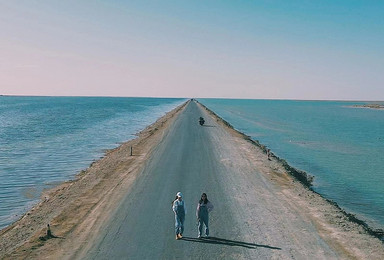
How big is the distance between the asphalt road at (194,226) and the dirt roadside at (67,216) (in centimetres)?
80

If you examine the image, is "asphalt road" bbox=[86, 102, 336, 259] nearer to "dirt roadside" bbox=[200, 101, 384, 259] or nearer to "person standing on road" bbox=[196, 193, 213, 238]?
"dirt roadside" bbox=[200, 101, 384, 259]

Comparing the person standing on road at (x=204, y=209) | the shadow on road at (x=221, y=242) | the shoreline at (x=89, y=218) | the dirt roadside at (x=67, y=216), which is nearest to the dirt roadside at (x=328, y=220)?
the shoreline at (x=89, y=218)

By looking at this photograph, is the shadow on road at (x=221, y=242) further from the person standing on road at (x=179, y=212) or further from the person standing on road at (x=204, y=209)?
the person standing on road at (x=204, y=209)

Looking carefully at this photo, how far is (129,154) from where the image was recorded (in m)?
36.2

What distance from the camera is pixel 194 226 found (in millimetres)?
15469

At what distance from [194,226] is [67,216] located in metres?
6.30

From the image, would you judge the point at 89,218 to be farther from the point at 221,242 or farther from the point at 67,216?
the point at 221,242

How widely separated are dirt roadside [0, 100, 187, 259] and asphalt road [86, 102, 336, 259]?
2.63 feet

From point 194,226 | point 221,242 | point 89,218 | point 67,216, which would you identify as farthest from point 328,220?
point 67,216

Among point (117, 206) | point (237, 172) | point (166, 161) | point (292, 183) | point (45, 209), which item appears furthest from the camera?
point (166, 161)

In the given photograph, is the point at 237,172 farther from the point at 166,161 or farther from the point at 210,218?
the point at 210,218

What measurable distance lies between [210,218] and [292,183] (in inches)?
409

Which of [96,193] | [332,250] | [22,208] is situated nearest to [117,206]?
[96,193]

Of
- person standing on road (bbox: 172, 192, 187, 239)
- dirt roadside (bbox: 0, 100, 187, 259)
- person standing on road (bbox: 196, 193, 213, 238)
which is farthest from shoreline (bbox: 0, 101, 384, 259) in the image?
person standing on road (bbox: 196, 193, 213, 238)
